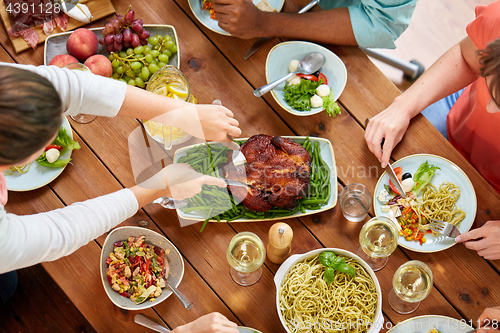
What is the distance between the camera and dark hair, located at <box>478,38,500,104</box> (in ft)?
4.32

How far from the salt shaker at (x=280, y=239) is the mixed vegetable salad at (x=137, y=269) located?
452 millimetres

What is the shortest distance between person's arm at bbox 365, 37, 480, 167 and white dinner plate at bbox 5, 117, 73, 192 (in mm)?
1374

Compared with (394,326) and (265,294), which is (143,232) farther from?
(394,326)

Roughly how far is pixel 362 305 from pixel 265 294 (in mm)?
396

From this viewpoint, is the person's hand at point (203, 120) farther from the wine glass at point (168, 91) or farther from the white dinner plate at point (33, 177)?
the white dinner plate at point (33, 177)

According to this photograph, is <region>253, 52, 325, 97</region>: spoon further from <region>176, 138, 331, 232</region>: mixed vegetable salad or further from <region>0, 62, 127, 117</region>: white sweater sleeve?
<region>0, 62, 127, 117</region>: white sweater sleeve

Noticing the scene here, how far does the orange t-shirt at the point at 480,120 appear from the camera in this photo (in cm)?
152

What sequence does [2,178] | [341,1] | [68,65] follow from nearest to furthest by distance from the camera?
1. [2,178]
2. [68,65]
3. [341,1]

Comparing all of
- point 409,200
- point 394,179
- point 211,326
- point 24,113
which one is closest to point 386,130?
point 394,179

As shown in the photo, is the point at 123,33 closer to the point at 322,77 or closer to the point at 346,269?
the point at 322,77

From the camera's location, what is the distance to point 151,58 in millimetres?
1634

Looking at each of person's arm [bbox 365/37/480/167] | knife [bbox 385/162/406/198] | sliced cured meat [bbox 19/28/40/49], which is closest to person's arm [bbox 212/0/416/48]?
person's arm [bbox 365/37/480/167]

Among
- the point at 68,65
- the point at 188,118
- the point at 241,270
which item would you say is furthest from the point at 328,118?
the point at 68,65

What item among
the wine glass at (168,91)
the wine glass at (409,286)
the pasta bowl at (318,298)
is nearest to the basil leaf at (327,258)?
the pasta bowl at (318,298)
